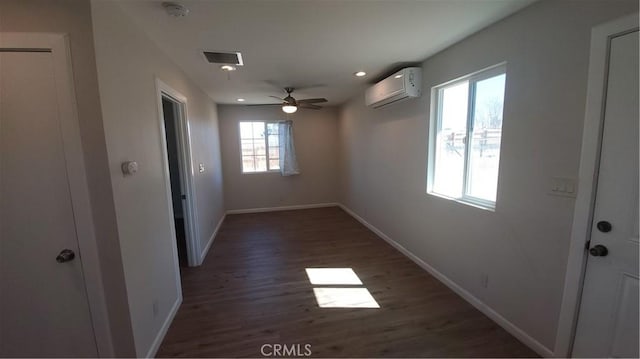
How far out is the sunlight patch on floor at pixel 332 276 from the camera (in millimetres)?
2799

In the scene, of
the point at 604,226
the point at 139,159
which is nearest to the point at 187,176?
the point at 139,159

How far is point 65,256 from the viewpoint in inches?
57.9

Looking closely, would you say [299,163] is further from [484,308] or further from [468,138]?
[484,308]

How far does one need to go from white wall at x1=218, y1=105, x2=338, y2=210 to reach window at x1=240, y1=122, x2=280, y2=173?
4.6 inches

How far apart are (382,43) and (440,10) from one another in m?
0.61

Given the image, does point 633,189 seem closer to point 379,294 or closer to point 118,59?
point 379,294

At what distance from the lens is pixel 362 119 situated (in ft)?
15.1

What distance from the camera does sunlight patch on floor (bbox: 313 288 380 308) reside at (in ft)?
7.88

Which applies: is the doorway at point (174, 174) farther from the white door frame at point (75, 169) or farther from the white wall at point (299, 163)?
the white door frame at point (75, 169)

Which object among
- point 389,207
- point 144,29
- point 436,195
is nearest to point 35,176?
point 144,29

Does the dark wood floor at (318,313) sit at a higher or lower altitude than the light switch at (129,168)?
lower

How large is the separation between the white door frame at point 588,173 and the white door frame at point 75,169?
289 cm

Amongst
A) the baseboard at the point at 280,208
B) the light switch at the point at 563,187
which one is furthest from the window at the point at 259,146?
the light switch at the point at 563,187

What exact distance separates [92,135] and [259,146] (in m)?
4.43
